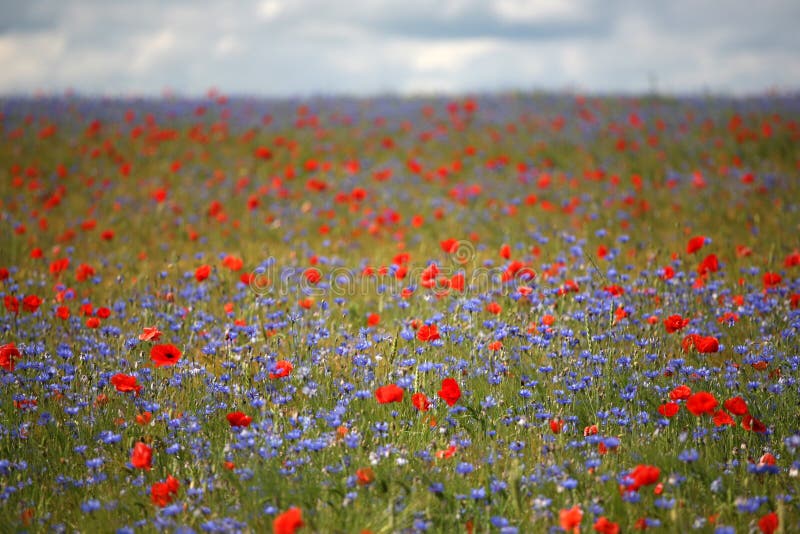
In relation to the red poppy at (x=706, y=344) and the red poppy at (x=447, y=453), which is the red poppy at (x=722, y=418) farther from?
the red poppy at (x=447, y=453)

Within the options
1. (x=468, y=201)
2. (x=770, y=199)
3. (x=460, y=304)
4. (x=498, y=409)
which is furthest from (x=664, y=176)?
(x=498, y=409)

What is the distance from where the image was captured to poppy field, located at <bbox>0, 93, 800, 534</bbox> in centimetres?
296

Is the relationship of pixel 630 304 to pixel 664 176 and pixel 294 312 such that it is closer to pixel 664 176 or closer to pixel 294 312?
pixel 294 312

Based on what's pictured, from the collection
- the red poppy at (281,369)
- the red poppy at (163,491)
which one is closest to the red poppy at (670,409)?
the red poppy at (281,369)

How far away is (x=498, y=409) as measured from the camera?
3.75 m

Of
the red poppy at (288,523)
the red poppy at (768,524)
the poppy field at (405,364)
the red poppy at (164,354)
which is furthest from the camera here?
the red poppy at (164,354)

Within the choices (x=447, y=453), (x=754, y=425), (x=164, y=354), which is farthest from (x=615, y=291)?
(x=164, y=354)

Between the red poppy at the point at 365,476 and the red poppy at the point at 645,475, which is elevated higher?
the red poppy at the point at 645,475

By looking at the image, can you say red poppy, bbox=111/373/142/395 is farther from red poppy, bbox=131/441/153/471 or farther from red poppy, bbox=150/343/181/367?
red poppy, bbox=131/441/153/471

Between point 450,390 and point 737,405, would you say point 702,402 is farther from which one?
point 450,390

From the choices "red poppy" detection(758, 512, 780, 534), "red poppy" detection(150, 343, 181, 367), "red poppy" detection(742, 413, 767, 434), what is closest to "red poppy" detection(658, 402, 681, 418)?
"red poppy" detection(742, 413, 767, 434)

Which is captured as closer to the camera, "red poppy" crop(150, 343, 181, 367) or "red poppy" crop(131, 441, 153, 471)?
"red poppy" crop(131, 441, 153, 471)

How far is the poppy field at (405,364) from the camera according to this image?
2.96 m

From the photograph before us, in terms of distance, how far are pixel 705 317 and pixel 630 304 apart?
1.76ft
